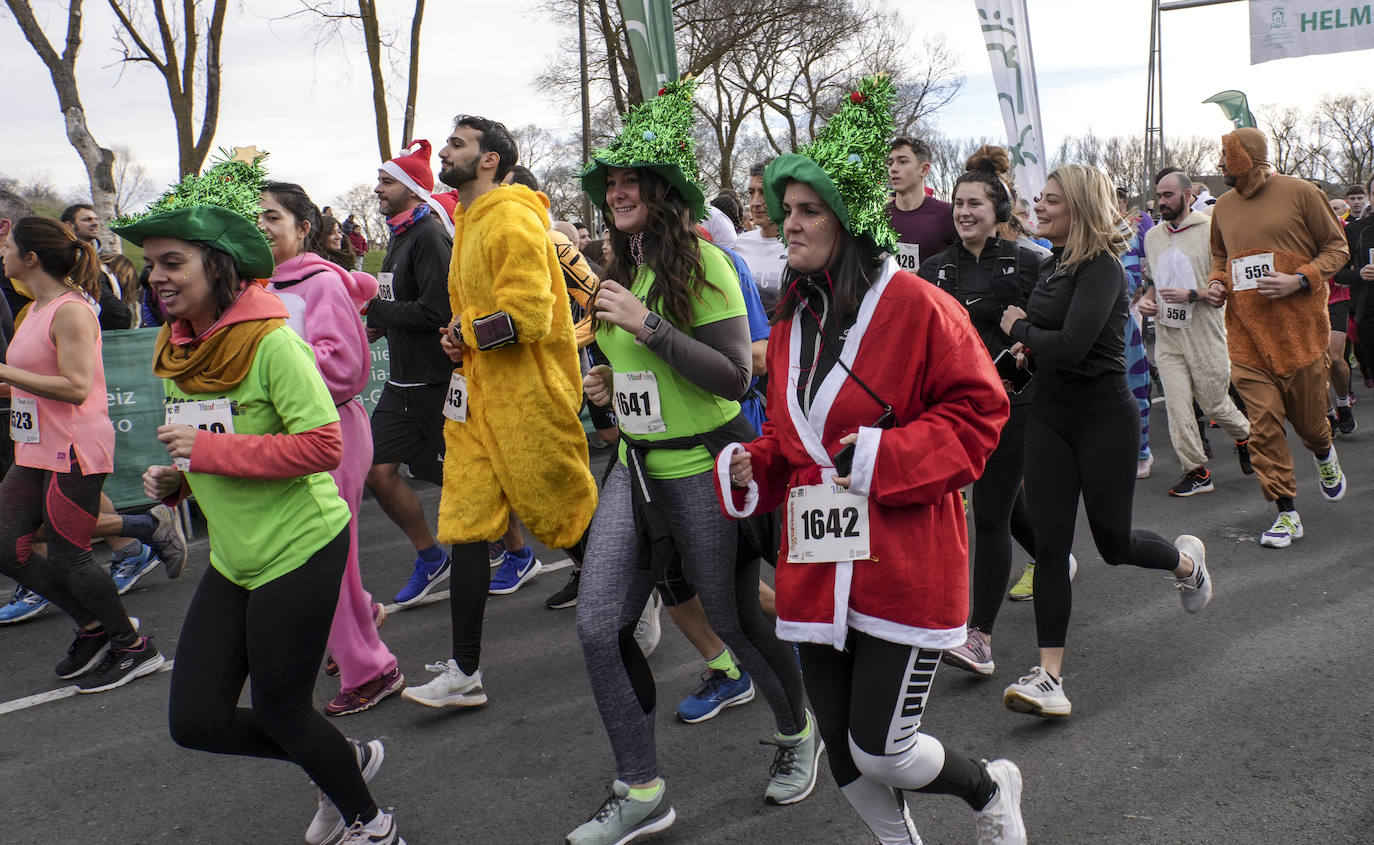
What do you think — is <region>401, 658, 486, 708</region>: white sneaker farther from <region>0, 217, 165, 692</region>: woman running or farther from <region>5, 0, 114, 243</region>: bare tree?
<region>5, 0, 114, 243</region>: bare tree

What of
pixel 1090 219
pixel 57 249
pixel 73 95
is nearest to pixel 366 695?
pixel 57 249

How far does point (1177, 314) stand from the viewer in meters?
6.96

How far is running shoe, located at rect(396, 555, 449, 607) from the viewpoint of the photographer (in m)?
5.34

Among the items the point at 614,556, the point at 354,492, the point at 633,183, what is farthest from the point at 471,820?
the point at 633,183

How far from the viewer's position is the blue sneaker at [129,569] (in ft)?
19.2

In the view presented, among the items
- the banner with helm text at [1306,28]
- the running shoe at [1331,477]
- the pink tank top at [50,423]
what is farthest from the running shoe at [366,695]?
the banner with helm text at [1306,28]

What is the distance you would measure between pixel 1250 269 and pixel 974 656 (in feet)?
10.6

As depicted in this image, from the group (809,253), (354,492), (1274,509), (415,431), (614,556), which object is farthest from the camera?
(1274,509)

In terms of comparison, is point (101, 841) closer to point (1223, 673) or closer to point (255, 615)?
point (255, 615)

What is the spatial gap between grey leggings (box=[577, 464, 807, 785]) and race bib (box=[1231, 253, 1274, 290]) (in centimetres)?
412

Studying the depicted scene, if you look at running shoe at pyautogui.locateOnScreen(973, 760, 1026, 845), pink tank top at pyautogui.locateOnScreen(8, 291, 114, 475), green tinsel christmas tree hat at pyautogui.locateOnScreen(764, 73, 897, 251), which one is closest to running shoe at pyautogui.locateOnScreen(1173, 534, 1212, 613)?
running shoe at pyautogui.locateOnScreen(973, 760, 1026, 845)

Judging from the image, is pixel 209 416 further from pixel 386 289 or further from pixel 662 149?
pixel 386 289

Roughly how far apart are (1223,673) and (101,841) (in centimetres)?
394

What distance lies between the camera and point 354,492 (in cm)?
426
